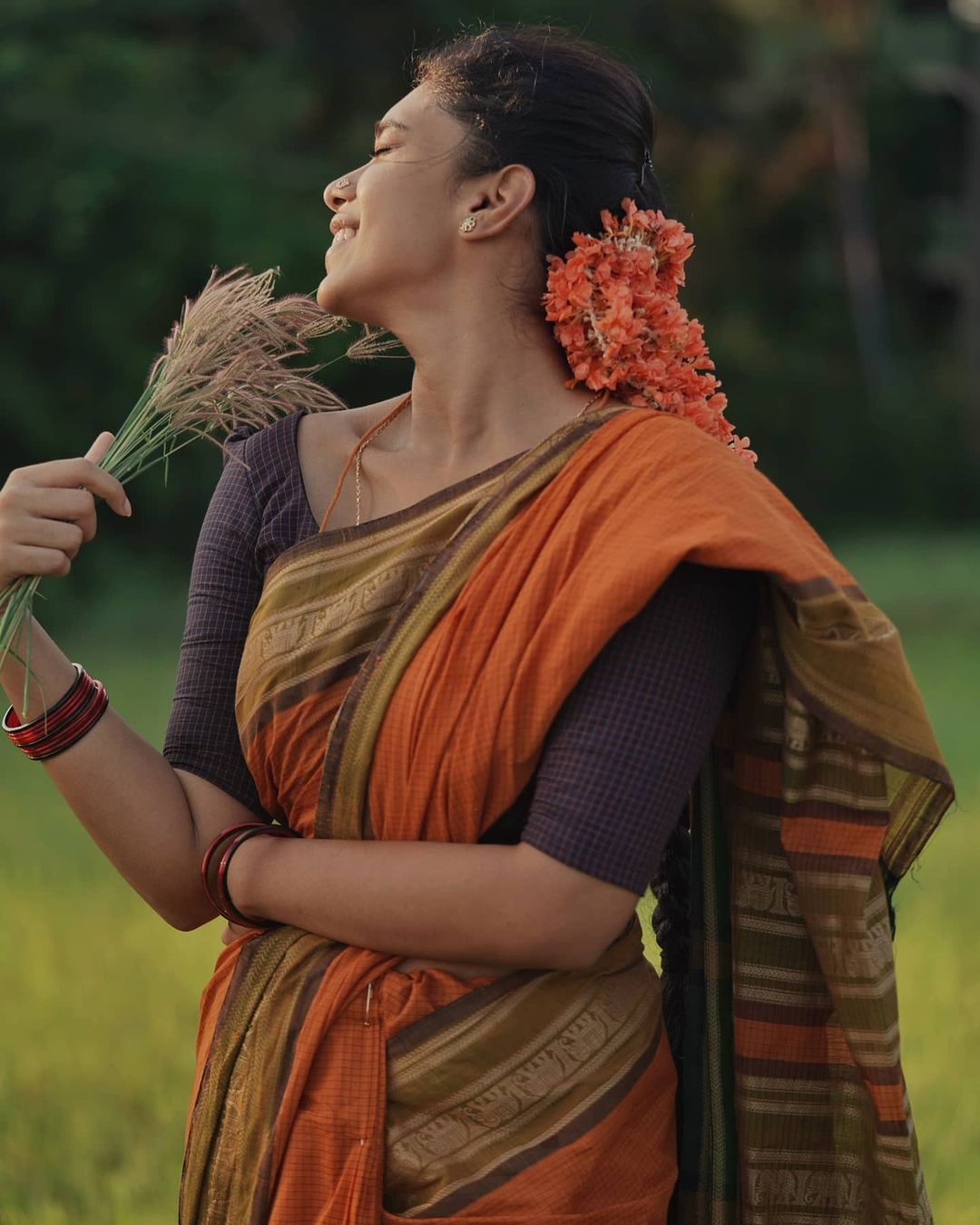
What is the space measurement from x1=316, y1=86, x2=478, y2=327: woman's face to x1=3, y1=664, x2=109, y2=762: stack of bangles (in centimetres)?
56

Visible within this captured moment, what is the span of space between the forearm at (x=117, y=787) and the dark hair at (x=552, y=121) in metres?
0.76

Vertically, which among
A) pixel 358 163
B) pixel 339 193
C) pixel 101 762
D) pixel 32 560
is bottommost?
pixel 101 762

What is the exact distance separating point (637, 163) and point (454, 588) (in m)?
0.62

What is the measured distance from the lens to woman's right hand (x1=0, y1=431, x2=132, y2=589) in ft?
6.26

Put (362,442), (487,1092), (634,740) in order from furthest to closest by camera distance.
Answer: (362,442) → (487,1092) → (634,740)

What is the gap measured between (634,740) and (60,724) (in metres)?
0.68

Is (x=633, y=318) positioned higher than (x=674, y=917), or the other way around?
(x=633, y=318)

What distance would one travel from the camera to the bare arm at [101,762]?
1.91 meters

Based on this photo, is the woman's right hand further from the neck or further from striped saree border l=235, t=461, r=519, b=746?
the neck

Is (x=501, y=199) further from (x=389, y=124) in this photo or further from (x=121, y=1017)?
(x=121, y=1017)

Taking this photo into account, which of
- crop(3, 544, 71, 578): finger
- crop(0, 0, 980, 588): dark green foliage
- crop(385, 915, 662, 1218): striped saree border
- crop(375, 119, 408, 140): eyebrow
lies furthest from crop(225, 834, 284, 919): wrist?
crop(0, 0, 980, 588): dark green foliage

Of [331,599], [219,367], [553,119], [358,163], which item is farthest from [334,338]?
[331,599]

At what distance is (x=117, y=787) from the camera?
1993 millimetres

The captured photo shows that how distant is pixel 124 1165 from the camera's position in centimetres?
383
